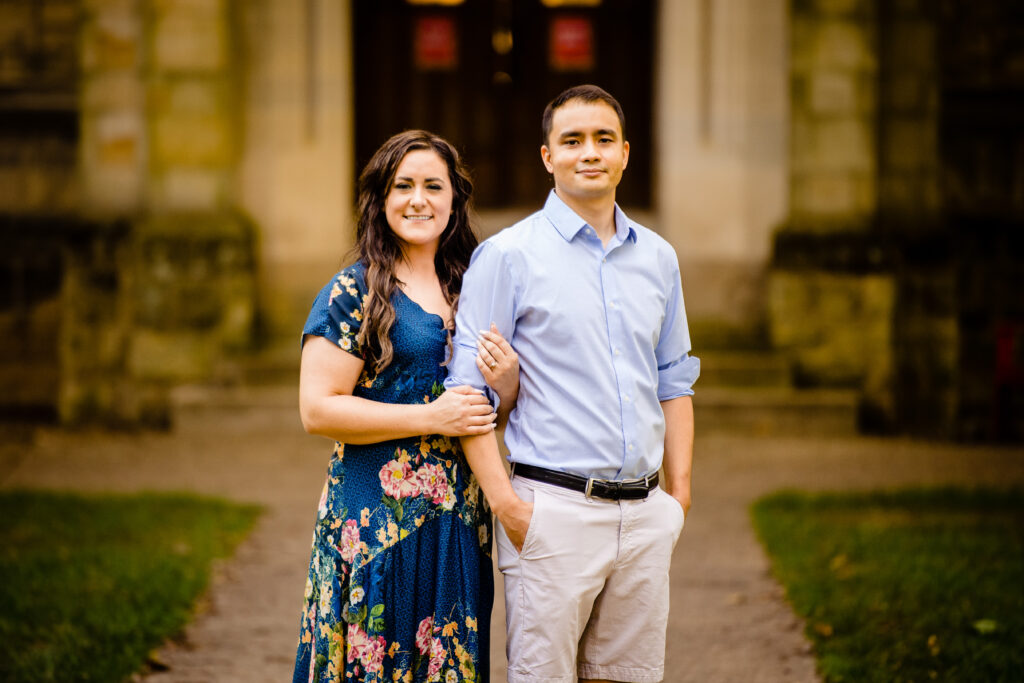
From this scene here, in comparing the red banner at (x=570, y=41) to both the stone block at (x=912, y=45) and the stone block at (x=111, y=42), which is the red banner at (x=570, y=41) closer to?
the stone block at (x=912, y=45)

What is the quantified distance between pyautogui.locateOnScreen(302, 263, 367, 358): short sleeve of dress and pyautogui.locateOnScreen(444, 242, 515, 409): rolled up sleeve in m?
0.26

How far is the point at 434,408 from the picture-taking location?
2643mm

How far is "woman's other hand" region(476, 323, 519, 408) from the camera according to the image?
8.58 feet

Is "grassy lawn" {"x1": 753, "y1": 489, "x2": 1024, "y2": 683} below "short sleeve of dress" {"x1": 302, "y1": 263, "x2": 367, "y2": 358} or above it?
below

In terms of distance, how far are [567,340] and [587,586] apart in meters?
0.61

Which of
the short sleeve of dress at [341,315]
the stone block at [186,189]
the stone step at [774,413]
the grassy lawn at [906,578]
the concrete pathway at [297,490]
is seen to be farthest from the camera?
the stone block at [186,189]

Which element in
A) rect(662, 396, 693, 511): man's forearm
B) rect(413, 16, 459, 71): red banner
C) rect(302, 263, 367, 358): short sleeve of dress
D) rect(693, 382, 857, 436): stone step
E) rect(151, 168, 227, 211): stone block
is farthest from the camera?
rect(413, 16, 459, 71): red banner

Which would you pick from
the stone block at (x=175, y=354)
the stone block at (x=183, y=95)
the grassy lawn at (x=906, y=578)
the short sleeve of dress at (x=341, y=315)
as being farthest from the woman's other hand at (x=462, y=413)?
the stone block at (x=183, y=95)

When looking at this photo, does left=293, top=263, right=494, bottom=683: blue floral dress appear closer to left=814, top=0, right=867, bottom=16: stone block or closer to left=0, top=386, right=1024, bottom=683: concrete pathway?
left=0, top=386, right=1024, bottom=683: concrete pathway

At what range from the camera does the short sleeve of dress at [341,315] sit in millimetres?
2703

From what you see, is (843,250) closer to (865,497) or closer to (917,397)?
(917,397)

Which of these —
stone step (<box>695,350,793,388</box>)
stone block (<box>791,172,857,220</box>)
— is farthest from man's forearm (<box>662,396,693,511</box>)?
stone block (<box>791,172,857,220</box>)

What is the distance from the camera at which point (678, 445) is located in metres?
2.94

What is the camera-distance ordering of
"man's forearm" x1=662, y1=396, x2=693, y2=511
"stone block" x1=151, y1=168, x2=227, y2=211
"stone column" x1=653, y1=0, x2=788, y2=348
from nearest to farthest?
"man's forearm" x1=662, y1=396, x2=693, y2=511, "stone block" x1=151, y1=168, x2=227, y2=211, "stone column" x1=653, y1=0, x2=788, y2=348
